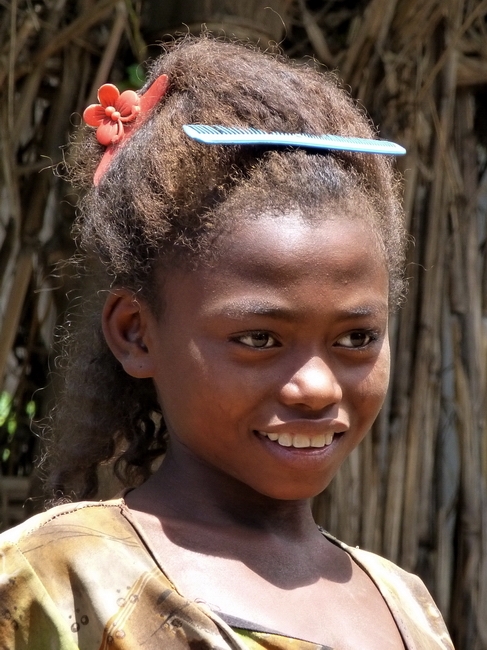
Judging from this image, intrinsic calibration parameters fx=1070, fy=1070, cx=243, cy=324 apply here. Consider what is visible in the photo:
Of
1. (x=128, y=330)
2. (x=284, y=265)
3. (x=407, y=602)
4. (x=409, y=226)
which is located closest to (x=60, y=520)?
(x=128, y=330)

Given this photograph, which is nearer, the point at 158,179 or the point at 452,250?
the point at 158,179

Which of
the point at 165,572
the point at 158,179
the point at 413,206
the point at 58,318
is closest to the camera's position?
the point at 165,572

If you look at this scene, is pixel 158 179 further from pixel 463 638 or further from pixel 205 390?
pixel 463 638

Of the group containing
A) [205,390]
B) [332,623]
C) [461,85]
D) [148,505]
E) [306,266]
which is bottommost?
[332,623]

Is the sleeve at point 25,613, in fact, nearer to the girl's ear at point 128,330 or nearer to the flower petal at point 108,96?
the girl's ear at point 128,330

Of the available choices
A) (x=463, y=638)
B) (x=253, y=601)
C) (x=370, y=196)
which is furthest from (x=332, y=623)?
(x=463, y=638)

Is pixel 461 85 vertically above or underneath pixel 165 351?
above

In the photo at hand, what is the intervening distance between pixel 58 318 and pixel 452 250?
3.29ft

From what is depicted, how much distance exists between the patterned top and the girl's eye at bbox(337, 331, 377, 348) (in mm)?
329

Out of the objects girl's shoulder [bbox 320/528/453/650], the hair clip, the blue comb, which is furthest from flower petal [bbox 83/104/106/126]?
girl's shoulder [bbox 320/528/453/650]

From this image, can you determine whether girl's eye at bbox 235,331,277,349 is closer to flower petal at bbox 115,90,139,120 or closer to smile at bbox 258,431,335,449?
smile at bbox 258,431,335,449

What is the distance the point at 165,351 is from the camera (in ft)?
4.27

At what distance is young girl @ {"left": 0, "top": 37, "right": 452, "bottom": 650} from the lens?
120cm

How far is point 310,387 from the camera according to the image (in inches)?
47.7
